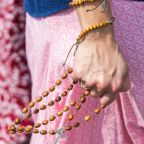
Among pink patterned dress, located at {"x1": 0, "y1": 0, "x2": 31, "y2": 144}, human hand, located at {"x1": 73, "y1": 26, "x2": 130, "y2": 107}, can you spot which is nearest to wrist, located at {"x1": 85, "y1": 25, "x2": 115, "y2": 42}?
human hand, located at {"x1": 73, "y1": 26, "x2": 130, "y2": 107}

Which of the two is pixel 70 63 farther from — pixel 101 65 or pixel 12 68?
pixel 12 68

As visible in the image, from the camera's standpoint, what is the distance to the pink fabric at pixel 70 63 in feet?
4.61

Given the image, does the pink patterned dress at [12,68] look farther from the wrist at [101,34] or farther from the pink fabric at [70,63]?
the wrist at [101,34]

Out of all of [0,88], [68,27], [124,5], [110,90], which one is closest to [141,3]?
[124,5]

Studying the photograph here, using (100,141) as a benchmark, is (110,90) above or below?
above

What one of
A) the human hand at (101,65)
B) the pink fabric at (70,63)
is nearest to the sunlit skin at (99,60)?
the human hand at (101,65)

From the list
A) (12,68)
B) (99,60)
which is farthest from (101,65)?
(12,68)

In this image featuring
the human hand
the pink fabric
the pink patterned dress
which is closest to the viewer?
the human hand

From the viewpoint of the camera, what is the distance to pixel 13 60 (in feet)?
5.43

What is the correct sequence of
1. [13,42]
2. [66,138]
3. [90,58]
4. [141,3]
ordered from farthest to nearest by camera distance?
[13,42] < [66,138] < [141,3] < [90,58]

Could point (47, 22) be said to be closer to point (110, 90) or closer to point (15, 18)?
point (15, 18)

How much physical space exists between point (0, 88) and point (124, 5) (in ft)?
1.67

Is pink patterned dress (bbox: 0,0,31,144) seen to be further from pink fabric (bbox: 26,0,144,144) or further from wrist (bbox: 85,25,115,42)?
wrist (bbox: 85,25,115,42)

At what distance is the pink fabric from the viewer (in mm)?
1405
